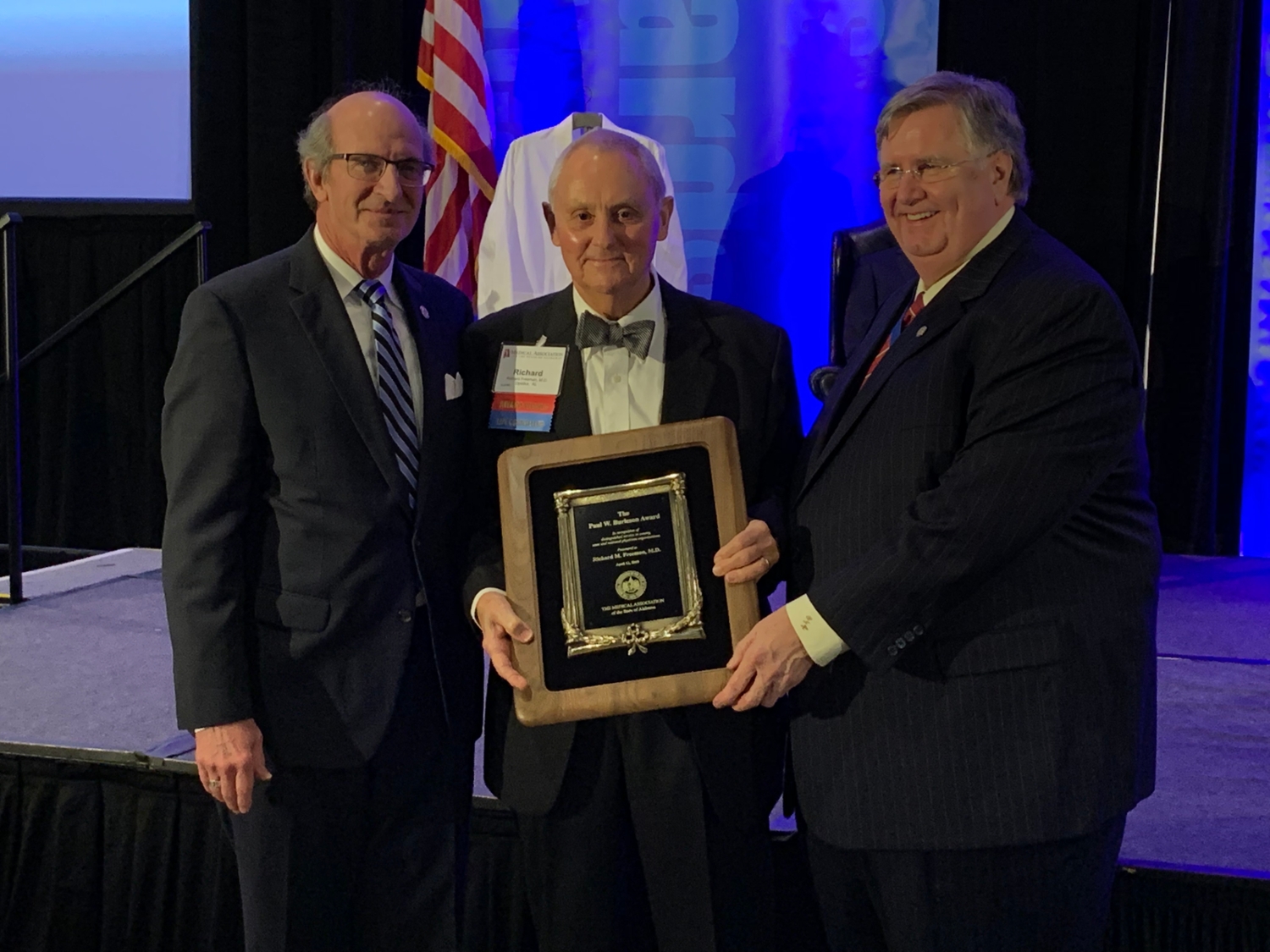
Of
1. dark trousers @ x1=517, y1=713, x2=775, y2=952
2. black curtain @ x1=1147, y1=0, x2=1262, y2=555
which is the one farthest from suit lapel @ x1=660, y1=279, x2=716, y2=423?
black curtain @ x1=1147, y1=0, x2=1262, y2=555

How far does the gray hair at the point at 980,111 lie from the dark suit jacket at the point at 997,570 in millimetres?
97

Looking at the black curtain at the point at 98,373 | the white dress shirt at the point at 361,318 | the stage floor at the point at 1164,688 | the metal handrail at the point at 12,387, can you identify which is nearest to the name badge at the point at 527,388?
the white dress shirt at the point at 361,318

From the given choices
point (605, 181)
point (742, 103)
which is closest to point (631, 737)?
point (605, 181)

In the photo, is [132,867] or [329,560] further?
[132,867]

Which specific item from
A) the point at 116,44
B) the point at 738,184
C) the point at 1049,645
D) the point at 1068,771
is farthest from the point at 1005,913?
the point at 116,44

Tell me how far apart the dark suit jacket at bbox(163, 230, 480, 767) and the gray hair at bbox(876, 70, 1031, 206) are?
79 centimetres

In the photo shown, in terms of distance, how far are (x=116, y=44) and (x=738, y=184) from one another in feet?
9.25

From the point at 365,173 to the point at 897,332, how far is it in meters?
0.79

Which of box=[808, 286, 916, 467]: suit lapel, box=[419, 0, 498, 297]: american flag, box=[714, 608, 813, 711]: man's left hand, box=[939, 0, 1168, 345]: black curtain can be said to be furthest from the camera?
box=[419, 0, 498, 297]: american flag

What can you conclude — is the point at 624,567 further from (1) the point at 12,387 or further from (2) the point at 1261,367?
(2) the point at 1261,367

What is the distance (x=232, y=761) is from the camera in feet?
5.51

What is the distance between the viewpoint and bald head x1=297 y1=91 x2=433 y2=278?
Result: 1746mm

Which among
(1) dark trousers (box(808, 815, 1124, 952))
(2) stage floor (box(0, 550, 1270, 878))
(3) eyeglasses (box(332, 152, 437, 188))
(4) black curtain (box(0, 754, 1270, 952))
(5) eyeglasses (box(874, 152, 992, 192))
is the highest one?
(3) eyeglasses (box(332, 152, 437, 188))

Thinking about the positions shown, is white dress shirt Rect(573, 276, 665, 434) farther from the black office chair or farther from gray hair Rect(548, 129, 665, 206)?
the black office chair
